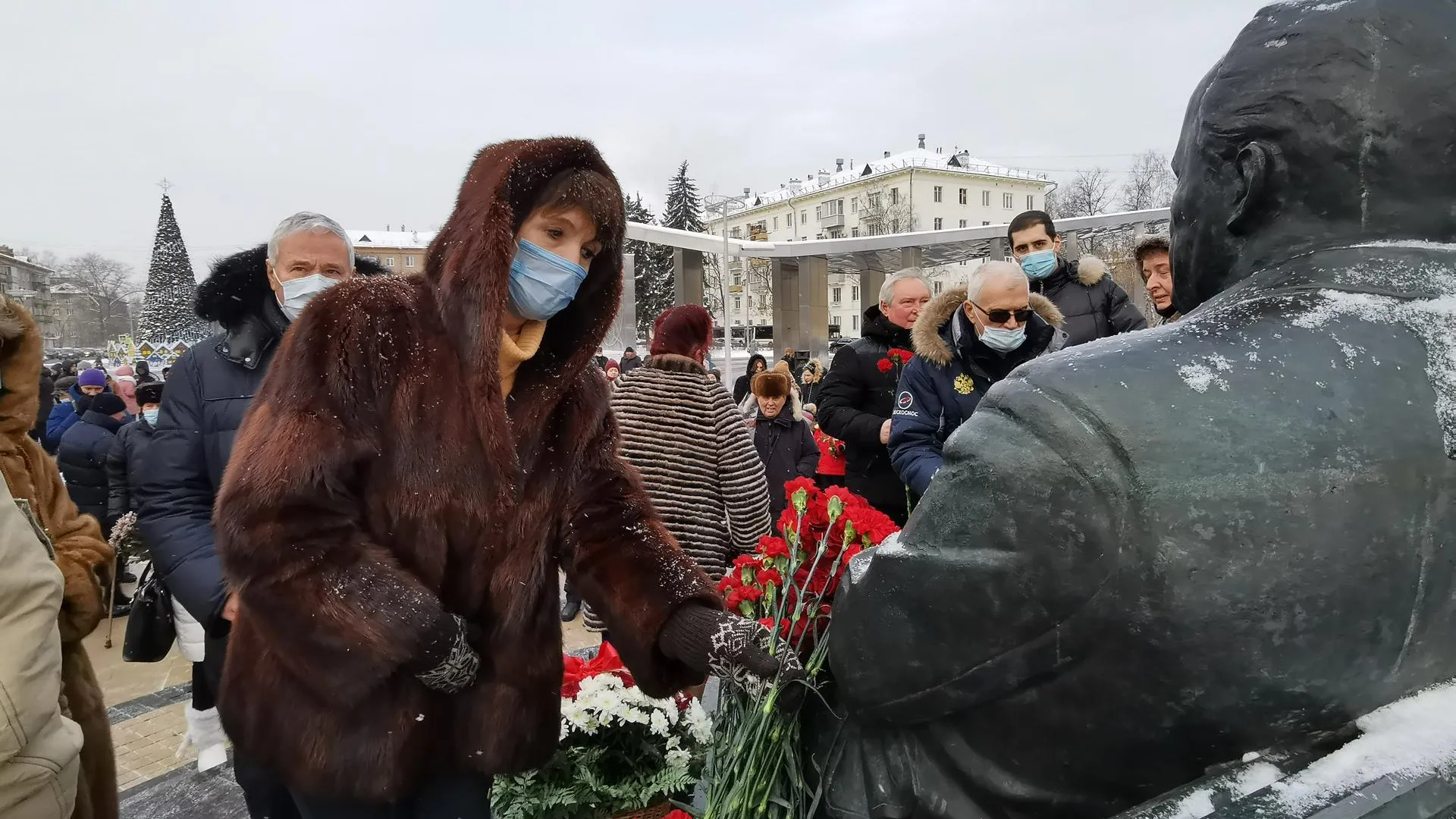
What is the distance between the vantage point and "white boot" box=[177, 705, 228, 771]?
336 cm

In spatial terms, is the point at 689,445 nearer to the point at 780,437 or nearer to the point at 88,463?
the point at 780,437

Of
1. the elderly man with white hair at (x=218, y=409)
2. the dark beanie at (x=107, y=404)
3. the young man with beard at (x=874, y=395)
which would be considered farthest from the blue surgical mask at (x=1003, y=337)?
the dark beanie at (x=107, y=404)

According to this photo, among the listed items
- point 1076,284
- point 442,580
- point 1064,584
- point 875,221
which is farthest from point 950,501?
point 875,221

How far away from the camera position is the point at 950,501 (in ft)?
3.32

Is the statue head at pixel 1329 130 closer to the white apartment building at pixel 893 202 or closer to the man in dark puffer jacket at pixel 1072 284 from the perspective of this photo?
the man in dark puffer jacket at pixel 1072 284

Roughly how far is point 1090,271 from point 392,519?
3.60 m

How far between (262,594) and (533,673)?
1.94 feet

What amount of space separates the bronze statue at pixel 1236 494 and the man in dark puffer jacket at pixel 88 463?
6.06 metres

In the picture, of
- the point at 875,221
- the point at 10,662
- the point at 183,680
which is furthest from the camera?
the point at 875,221

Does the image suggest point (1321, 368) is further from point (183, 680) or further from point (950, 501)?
point (183, 680)

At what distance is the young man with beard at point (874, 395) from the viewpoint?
3.93 m

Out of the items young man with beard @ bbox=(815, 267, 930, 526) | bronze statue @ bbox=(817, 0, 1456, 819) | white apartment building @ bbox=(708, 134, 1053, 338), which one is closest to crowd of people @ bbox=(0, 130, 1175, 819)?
bronze statue @ bbox=(817, 0, 1456, 819)

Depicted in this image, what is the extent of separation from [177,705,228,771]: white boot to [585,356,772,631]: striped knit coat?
1.62 m

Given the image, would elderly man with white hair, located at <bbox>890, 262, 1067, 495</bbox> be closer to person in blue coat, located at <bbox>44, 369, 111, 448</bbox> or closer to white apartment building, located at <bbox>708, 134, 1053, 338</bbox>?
person in blue coat, located at <bbox>44, 369, 111, 448</bbox>
